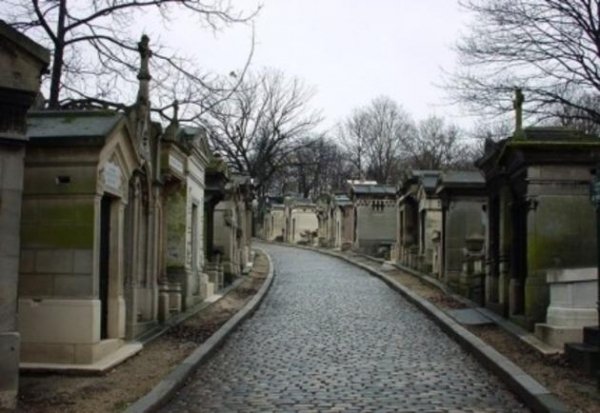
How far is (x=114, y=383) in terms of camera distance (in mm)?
8523

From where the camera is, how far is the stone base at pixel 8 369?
6992mm

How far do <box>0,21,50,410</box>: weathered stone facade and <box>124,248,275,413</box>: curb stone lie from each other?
3.64 feet

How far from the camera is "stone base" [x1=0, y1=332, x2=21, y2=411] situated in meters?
6.99

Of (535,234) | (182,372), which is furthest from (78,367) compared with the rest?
(535,234)

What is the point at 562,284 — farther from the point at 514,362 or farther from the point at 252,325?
the point at 252,325

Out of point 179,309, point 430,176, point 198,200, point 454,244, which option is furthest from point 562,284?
point 430,176

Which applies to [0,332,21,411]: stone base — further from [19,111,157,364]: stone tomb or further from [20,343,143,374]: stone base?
[19,111,157,364]: stone tomb

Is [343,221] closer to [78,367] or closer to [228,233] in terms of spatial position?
[228,233]

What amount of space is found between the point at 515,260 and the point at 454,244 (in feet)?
25.9

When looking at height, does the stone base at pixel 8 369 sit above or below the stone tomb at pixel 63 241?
below

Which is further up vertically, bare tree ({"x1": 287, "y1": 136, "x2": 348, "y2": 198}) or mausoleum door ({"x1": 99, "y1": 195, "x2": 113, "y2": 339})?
bare tree ({"x1": 287, "y1": 136, "x2": 348, "y2": 198})

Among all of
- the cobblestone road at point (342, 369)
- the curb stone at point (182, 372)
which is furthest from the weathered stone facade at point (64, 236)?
the cobblestone road at point (342, 369)

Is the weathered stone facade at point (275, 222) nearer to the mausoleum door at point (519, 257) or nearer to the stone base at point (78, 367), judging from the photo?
the mausoleum door at point (519, 257)

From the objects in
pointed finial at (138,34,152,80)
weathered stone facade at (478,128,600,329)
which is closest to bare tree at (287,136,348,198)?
pointed finial at (138,34,152,80)
